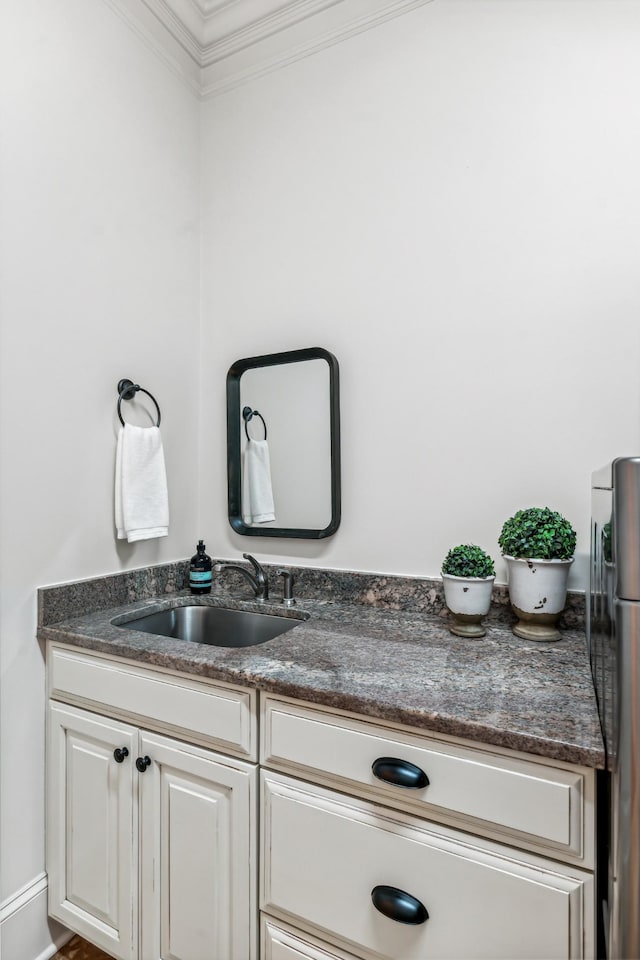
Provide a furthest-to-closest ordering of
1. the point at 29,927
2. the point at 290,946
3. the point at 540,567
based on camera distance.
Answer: the point at 29,927 → the point at 540,567 → the point at 290,946

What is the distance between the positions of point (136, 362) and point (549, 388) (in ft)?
4.48

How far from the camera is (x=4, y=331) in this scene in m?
1.39

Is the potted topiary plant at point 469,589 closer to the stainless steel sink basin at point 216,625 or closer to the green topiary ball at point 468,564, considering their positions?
the green topiary ball at point 468,564

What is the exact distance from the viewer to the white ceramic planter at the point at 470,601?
4.50ft

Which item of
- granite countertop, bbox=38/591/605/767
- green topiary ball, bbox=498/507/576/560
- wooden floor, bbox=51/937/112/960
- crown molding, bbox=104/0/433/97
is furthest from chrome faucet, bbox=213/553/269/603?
crown molding, bbox=104/0/433/97

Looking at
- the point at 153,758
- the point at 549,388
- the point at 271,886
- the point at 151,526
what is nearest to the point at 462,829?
the point at 271,886

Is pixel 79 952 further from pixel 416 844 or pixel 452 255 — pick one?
pixel 452 255

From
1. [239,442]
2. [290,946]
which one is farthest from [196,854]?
[239,442]

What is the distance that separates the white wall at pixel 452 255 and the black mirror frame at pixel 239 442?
4 cm

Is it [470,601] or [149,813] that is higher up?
[470,601]

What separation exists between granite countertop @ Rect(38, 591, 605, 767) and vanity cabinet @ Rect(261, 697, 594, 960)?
0.05 m

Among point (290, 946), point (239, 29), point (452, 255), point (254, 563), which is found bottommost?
point (290, 946)

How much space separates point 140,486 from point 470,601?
3.69ft

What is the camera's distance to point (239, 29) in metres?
1.91
